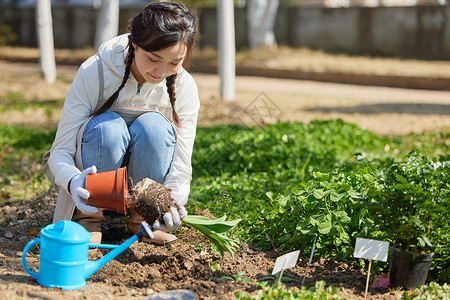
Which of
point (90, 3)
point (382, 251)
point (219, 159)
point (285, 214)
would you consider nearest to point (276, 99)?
point (219, 159)

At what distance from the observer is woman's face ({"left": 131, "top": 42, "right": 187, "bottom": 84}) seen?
2.38 meters

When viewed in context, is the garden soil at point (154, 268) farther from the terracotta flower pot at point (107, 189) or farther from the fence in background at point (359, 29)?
the fence in background at point (359, 29)

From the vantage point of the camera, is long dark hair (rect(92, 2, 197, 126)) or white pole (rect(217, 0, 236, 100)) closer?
long dark hair (rect(92, 2, 197, 126))

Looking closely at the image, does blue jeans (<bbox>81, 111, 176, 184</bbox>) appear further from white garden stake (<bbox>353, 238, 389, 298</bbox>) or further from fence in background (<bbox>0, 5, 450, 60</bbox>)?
fence in background (<bbox>0, 5, 450, 60</bbox>)

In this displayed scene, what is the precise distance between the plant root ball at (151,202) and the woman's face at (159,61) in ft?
1.65

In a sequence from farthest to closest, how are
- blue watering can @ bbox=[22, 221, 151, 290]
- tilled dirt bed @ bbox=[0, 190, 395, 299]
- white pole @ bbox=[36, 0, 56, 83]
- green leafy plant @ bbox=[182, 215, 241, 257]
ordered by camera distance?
white pole @ bbox=[36, 0, 56, 83] < green leafy plant @ bbox=[182, 215, 241, 257] < tilled dirt bed @ bbox=[0, 190, 395, 299] < blue watering can @ bbox=[22, 221, 151, 290]

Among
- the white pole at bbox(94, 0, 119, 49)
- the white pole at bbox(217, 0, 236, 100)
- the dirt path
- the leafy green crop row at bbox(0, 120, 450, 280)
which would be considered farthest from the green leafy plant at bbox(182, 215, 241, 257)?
the white pole at bbox(94, 0, 119, 49)

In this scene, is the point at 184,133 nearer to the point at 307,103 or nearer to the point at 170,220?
the point at 170,220

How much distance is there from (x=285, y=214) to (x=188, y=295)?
84cm

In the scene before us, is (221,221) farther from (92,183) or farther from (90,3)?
(90,3)

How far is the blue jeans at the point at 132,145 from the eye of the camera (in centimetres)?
257

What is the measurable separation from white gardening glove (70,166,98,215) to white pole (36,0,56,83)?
8114 millimetres

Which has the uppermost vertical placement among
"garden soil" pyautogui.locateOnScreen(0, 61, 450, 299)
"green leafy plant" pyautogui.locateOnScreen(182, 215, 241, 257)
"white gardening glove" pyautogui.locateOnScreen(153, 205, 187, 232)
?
"white gardening glove" pyautogui.locateOnScreen(153, 205, 187, 232)

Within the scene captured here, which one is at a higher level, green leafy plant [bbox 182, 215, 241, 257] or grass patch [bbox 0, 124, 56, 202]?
green leafy plant [bbox 182, 215, 241, 257]
